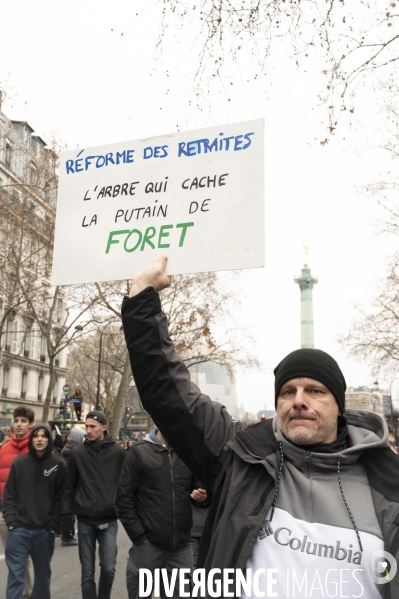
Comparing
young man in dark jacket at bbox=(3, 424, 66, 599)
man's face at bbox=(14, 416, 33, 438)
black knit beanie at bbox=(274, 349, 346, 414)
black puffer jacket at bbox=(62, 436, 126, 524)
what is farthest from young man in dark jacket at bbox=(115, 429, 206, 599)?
black knit beanie at bbox=(274, 349, 346, 414)

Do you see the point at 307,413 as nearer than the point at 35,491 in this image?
Yes

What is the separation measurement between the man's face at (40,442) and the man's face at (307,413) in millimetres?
4770

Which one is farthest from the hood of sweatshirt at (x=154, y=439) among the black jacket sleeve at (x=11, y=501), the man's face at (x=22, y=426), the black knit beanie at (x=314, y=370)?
the black knit beanie at (x=314, y=370)

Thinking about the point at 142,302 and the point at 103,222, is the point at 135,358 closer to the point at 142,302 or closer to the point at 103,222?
the point at 142,302

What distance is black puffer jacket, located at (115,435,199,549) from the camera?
531 cm

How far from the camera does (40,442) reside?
6.67m

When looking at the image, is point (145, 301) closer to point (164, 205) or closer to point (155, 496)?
point (164, 205)

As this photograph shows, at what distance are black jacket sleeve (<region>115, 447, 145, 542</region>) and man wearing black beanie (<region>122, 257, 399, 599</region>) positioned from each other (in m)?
3.15

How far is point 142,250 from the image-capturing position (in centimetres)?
298

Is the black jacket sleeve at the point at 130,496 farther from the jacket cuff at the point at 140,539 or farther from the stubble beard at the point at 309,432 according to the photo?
the stubble beard at the point at 309,432

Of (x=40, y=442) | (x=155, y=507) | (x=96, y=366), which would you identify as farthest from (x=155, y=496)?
(x=96, y=366)

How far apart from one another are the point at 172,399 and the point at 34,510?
14.7ft

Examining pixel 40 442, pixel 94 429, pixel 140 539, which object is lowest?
pixel 140 539

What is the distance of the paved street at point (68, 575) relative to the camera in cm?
719
